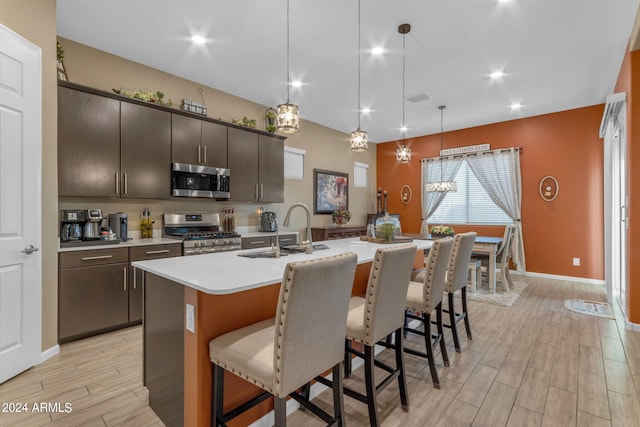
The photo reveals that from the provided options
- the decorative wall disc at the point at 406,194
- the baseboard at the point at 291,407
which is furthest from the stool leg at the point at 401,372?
the decorative wall disc at the point at 406,194

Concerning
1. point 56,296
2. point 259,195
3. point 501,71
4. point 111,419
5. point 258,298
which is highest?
point 501,71

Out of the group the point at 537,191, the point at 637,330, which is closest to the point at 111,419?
the point at 637,330

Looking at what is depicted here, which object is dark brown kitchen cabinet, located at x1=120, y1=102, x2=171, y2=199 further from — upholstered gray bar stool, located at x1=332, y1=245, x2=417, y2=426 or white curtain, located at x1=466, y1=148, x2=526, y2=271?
white curtain, located at x1=466, y1=148, x2=526, y2=271

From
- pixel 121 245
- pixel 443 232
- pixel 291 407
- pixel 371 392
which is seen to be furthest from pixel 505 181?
pixel 121 245

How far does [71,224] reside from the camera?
9.91 feet

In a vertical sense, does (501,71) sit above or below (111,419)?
above

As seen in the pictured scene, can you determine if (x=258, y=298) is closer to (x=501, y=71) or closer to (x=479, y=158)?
(x=501, y=71)

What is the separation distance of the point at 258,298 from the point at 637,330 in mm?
3826

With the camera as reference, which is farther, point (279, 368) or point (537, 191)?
point (537, 191)

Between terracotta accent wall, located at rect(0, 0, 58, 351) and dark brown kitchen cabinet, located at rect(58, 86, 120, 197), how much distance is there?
34 cm

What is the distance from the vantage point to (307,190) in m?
5.99

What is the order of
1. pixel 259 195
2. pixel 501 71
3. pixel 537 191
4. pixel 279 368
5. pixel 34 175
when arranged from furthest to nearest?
pixel 537 191 → pixel 259 195 → pixel 501 71 → pixel 34 175 → pixel 279 368

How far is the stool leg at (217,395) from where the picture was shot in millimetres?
1438

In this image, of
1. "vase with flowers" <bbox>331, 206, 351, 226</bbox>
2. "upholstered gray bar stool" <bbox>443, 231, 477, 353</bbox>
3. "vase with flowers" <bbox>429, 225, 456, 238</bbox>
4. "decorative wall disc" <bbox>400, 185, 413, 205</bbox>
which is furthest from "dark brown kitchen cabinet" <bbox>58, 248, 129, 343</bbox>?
"decorative wall disc" <bbox>400, 185, 413, 205</bbox>
